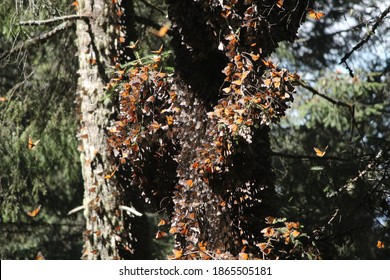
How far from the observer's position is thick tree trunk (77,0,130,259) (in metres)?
7.46

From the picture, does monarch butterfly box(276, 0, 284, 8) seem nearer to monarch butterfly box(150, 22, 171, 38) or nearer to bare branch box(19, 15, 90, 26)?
monarch butterfly box(150, 22, 171, 38)

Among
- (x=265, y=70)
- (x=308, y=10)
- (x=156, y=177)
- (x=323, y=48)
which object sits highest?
(x=323, y=48)

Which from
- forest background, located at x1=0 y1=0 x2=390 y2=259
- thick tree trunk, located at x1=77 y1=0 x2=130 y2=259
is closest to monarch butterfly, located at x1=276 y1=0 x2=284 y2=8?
forest background, located at x1=0 y1=0 x2=390 y2=259

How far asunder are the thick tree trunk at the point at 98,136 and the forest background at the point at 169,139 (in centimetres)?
4

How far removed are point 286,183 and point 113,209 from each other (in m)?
2.89

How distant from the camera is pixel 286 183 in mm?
9422

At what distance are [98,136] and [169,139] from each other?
1.66 meters

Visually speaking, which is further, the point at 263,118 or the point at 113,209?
the point at 113,209

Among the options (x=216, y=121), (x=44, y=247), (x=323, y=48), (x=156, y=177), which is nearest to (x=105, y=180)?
(x=156, y=177)

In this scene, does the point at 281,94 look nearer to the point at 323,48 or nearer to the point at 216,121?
the point at 216,121

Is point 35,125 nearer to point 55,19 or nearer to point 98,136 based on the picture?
point 98,136

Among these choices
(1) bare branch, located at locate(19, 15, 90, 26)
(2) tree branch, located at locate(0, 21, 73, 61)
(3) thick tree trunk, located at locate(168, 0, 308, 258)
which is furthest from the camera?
(2) tree branch, located at locate(0, 21, 73, 61)

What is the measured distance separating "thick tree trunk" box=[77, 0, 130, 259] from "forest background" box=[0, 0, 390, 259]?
4cm

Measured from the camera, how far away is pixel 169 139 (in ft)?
19.8
